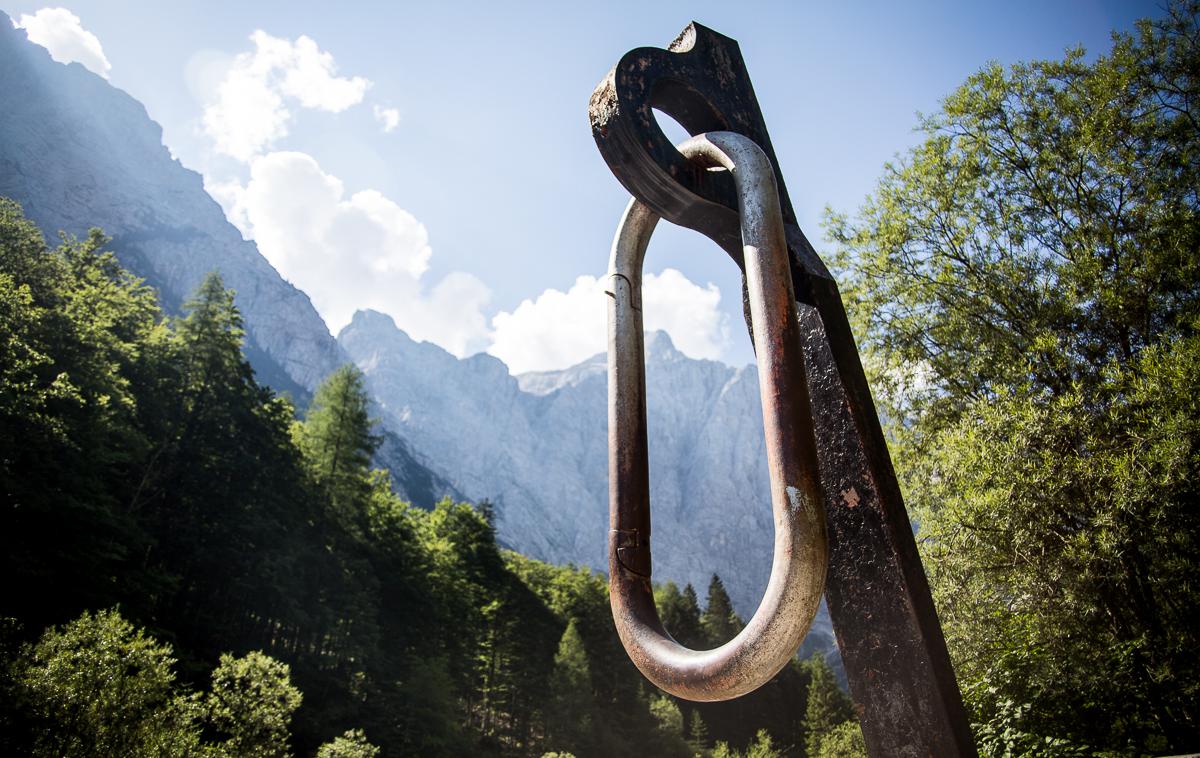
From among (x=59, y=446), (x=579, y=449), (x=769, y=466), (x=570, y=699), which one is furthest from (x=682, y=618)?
(x=579, y=449)

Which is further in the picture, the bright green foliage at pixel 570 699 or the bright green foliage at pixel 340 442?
the bright green foliage at pixel 570 699

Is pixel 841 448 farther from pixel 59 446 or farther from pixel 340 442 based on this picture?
pixel 340 442

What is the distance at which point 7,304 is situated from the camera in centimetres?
1784

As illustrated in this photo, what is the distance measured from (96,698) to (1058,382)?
15.6 meters

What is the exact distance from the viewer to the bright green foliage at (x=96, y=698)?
10.3 metres

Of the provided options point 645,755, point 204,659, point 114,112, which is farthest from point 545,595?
point 114,112

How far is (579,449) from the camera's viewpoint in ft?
539

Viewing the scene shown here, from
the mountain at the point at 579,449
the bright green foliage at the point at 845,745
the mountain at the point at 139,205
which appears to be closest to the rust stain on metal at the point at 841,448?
the bright green foliage at the point at 845,745

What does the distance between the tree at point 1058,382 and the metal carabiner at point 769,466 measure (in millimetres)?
5323

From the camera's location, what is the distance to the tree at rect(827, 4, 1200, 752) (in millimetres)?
5672

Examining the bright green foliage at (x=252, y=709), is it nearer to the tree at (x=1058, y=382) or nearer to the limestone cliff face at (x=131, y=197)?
the tree at (x=1058, y=382)

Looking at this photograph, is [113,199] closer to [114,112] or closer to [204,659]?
[114,112]

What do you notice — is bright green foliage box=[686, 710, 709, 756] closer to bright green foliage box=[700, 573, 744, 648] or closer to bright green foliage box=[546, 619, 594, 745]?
bright green foliage box=[700, 573, 744, 648]

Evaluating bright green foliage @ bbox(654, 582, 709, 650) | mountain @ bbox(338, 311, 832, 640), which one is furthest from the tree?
mountain @ bbox(338, 311, 832, 640)
